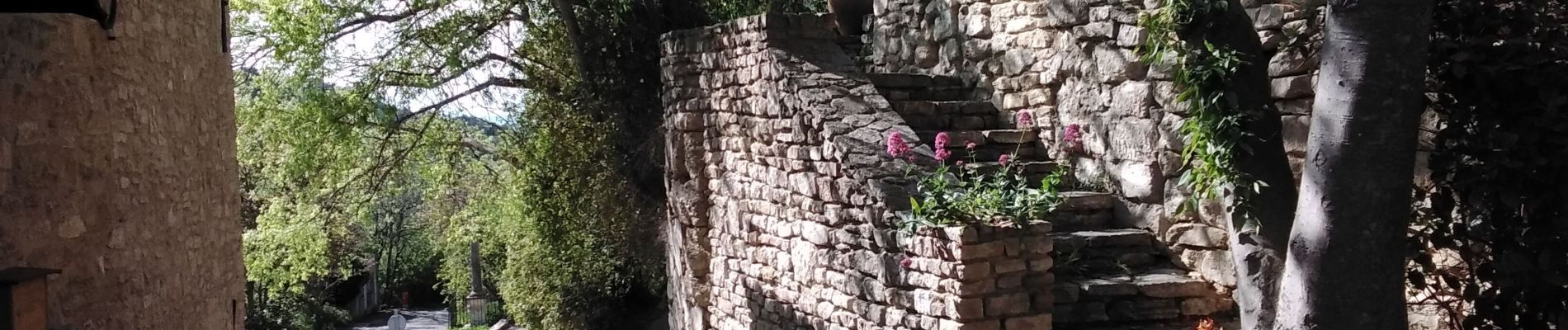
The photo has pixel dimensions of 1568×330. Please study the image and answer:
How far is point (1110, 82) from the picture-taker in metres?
6.11

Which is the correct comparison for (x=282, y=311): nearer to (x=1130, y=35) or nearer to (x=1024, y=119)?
(x=1024, y=119)

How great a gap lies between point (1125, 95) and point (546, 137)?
27.8 ft

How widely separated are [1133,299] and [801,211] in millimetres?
1765

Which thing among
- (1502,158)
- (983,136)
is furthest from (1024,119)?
(1502,158)

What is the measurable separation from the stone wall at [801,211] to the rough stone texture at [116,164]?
2.61 meters

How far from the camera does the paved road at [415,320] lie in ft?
91.4

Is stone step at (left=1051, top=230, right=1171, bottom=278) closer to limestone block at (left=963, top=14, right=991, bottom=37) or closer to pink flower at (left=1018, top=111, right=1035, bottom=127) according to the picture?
pink flower at (left=1018, top=111, right=1035, bottom=127)

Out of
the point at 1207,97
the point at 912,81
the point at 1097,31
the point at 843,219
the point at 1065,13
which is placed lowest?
the point at 843,219

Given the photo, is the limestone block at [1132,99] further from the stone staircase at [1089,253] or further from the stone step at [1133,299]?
the stone step at [1133,299]

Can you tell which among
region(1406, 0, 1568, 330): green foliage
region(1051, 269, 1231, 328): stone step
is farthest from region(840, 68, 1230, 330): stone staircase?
region(1406, 0, 1568, 330): green foliage

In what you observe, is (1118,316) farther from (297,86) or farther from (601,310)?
(297,86)

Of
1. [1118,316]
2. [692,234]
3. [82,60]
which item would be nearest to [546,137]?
[692,234]

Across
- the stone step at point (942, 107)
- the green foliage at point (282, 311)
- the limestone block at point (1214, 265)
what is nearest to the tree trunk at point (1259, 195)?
the limestone block at point (1214, 265)

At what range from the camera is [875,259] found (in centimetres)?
568
